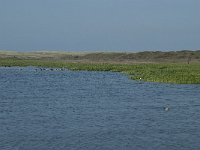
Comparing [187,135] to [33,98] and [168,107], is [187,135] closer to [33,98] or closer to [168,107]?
[168,107]

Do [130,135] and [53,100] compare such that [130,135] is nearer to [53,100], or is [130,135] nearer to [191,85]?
[53,100]

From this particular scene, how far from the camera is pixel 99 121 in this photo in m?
25.1

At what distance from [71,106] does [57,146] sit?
493 inches

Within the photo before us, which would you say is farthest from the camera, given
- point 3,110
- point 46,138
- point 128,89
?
point 128,89

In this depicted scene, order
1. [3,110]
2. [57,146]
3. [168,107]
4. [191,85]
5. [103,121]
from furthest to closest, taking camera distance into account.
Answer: [191,85] < [168,107] < [3,110] < [103,121] < [57,146]

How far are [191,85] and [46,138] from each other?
30.3m

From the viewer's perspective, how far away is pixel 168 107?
3133cm

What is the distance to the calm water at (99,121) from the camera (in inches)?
776

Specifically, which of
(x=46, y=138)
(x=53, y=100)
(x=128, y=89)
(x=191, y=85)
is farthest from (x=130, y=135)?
(x=191, y=85)

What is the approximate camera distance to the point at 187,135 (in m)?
21.6

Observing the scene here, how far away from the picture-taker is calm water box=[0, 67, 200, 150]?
64.6 ft

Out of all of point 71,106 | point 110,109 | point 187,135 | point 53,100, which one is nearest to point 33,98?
point 53,100

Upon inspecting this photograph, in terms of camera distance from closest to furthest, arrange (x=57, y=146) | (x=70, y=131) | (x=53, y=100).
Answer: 1. (x=57, y=146)
2. (x=70, y=131)
3. (x=53, y=100)

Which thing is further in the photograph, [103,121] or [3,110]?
[3,110]
